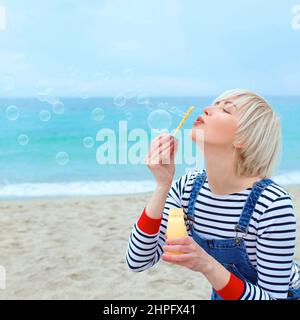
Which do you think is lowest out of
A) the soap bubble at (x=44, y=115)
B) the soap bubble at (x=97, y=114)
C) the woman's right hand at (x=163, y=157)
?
the soap bubble at (x=44, y=115)

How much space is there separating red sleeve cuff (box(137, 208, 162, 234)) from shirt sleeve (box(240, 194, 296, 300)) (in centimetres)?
31

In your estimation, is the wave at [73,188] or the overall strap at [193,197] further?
the wave at [73,188]

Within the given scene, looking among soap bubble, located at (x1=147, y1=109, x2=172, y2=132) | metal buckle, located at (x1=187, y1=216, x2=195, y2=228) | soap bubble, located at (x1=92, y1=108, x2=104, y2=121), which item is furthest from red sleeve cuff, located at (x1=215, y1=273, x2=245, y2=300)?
soap bubble, located at (x1=92, y1=108, x2=104, y2=121)

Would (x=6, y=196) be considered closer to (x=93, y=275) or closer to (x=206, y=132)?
(x=93, y=275)

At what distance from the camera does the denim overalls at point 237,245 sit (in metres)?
1.42

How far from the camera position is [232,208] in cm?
146

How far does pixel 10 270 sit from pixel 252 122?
9.93ft

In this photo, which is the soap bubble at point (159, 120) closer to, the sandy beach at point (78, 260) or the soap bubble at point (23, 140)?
the sandy beach at point (78, 260)

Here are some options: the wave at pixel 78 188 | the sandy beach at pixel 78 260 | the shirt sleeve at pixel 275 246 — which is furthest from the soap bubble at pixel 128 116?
the shirt sleeve at pixel 275 246

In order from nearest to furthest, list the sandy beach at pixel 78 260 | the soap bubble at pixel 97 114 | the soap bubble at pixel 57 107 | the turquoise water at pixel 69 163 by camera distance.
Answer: the sandy beach at pixel 78 260 < the soap bubble at pixel 97 114 < the soap bubble at pixel 57 107 < the turquoise water at pixel 69 163

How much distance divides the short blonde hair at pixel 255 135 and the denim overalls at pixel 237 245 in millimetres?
58

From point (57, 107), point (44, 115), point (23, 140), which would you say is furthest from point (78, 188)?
point (23, 140)

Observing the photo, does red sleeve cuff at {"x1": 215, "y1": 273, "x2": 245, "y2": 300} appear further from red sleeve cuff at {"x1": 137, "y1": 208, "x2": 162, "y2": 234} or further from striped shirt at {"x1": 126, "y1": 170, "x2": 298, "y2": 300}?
red sleeve cuff at {"x1": 137, "y1": 208, "x2": 162, "y2": 234}
